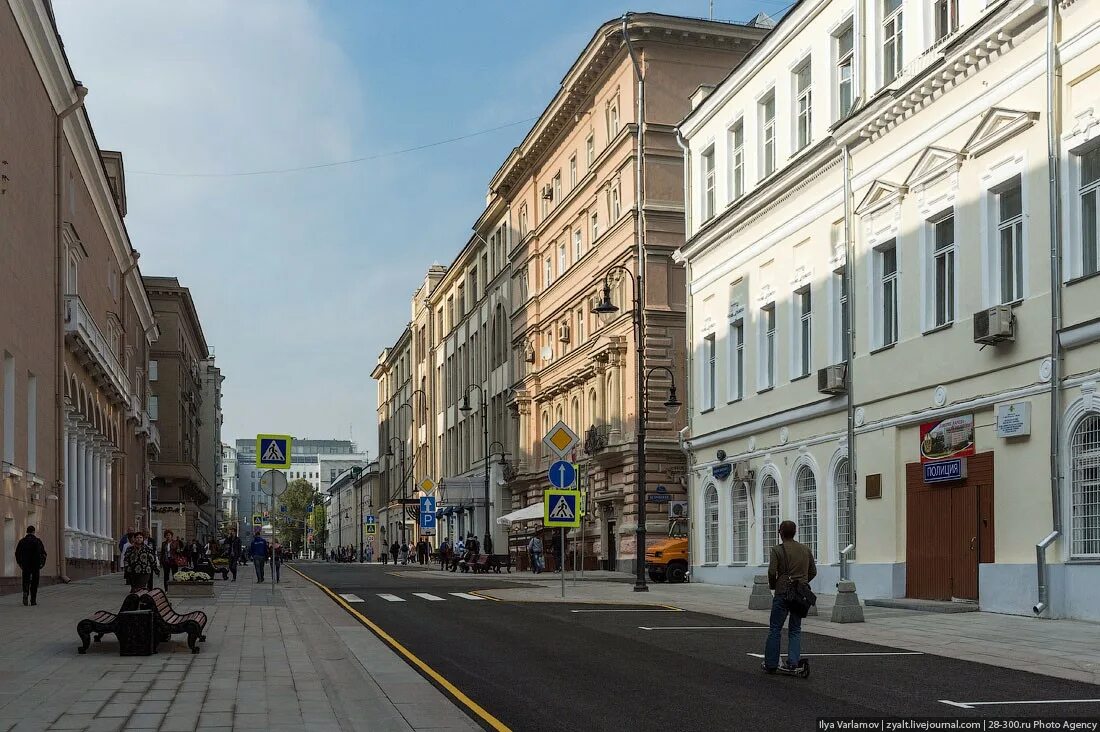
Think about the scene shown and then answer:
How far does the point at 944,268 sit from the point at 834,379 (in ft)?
14.6

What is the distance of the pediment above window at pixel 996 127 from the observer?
842 inches

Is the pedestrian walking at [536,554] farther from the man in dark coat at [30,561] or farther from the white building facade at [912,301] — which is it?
the man in dark coat at [30,561]

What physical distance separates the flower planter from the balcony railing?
53.7 feet

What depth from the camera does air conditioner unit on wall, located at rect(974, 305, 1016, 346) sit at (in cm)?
2158

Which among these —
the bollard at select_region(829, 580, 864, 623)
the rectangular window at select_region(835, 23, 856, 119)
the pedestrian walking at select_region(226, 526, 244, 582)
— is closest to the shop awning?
the pedestrian walking at select_region(226, 526, 244, 582)

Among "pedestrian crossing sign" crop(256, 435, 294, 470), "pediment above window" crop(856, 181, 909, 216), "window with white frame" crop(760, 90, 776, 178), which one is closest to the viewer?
"pediment above window" crop(856, 181, 909, 216)

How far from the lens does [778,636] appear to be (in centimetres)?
1332

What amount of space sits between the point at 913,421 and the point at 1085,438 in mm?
5355

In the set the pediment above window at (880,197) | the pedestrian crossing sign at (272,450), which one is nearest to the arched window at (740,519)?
the pediment above window at (880,197)

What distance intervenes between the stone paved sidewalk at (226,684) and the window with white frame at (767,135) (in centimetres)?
1846

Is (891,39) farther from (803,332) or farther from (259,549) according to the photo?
(259,549)

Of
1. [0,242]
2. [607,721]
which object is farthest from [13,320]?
[607,721]

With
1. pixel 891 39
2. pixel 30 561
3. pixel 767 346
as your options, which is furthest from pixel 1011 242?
pixel 30 561

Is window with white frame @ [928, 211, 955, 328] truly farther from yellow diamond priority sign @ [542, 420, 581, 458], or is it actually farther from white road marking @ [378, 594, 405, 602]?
white road marking @ [378, 594, 405, 602]
